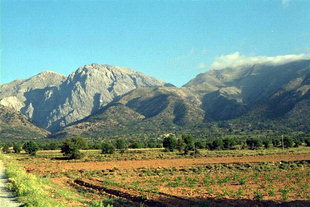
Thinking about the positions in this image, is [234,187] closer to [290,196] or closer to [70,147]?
[290,196]

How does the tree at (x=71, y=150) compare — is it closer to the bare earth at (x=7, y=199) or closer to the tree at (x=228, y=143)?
the tree at (x=228, y=143)

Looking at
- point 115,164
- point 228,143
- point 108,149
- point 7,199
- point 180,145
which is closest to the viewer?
point 7,199

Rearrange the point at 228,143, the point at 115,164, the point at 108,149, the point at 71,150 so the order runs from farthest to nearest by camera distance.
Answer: the point at 228,143, the point at 108,149, the point at 71,150, the point at 115,164

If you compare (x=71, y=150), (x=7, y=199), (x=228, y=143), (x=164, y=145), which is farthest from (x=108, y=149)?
(x=7, y=199)

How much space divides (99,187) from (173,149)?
3504 inches

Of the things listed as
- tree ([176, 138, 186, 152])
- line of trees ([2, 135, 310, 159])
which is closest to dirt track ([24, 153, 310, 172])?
line of trees ([2, 135, 310, 159])

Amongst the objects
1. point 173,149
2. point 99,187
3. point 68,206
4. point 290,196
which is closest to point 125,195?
point 99,187

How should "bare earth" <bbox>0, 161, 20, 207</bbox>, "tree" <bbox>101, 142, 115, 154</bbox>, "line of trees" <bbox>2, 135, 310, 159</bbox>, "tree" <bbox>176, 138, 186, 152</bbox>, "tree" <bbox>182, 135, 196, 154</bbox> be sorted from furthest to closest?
"tree" <bbox>176, 138, 186, 152</bbox> → "tree" <bbox>182, 135, 196, 154</bbox> → "tree" <bbox>101, 142, 115, 154</bbox> → "line of trees" <bbox>2, 135, 310, 159</bbox> → "bare earth" <bbox>0, 161, 20, 207</bbox>

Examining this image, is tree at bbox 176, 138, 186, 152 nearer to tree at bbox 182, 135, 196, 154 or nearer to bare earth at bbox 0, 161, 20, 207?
tree at bbox 182, 135, 196, 154

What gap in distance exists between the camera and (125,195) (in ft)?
94.1

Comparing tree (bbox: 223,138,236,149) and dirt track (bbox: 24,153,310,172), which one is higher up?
tree (bbox: 223,138,236,149)

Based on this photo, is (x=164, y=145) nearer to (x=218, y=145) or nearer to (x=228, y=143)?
(x=218, y=145)

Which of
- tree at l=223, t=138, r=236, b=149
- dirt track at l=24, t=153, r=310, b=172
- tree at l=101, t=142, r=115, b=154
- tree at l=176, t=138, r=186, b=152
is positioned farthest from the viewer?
tree at l=223, t=138, r=236, b=149

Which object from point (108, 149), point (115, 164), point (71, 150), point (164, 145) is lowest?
point (115, 164)
